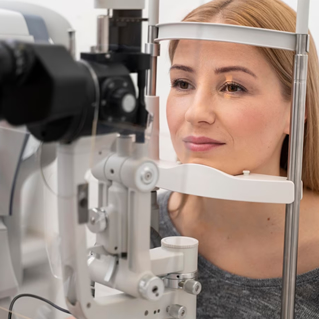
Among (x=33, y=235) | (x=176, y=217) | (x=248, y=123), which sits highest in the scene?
(x=248, y=123)

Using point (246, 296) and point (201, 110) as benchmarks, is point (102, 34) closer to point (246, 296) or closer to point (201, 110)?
point (201, 110)

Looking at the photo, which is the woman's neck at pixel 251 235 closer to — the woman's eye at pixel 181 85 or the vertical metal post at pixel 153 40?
the woman's eye at pixel 181 85

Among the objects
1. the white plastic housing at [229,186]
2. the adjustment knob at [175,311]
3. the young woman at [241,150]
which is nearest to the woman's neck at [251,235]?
the young woman at [241,150]

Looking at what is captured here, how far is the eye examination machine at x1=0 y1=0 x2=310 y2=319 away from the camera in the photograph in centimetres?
59

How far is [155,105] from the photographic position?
909 mm

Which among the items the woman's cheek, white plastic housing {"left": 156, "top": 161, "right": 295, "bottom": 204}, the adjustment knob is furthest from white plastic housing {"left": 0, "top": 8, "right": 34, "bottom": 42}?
the adjustment knob

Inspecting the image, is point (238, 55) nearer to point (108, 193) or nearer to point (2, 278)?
point (108, 193)

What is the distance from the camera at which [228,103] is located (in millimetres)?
1139

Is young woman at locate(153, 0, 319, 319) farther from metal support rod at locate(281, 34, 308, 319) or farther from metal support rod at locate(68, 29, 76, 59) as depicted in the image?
metal support rod at locate(68, 29, 76, 59)

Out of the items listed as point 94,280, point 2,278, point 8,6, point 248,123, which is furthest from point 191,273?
point 8,6

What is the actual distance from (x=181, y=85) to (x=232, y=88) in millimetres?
153

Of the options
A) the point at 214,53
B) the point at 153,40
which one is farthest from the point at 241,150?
the point at 153,40

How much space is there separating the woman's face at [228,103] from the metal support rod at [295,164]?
3.9 inches

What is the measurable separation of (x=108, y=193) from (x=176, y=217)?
2.22ft
